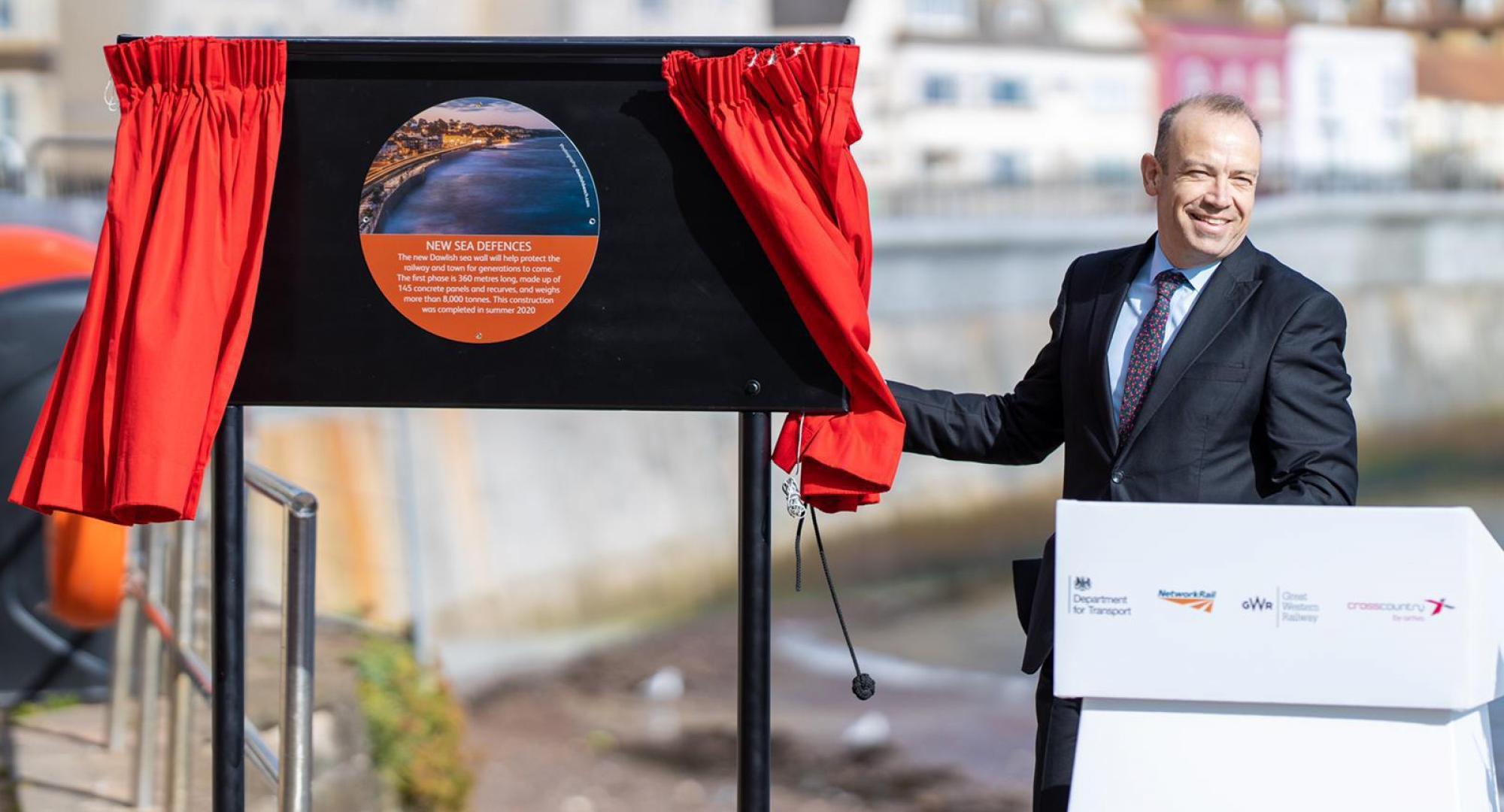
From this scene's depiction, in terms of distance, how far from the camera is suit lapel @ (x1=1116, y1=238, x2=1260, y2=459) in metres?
2.33

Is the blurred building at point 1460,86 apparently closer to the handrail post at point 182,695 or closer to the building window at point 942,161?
the building window at point 942,161

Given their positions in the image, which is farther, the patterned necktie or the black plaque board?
the black plaque board

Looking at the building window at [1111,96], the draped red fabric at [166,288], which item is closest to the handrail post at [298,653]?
the draped red fabric at [166,288]

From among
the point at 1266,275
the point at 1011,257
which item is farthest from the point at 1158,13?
the point at 1266,275

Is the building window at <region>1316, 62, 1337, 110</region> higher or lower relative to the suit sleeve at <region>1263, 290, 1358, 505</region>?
higher

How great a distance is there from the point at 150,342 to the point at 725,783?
35.8 ft

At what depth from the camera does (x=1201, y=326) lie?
2.34 metres

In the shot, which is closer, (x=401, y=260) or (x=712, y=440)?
(x=401, y=260)

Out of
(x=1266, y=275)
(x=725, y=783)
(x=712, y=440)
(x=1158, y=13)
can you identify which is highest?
(x=1158, y=13)

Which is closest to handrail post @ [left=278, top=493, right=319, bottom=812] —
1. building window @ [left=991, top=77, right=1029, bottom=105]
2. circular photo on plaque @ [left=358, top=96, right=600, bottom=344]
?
circular photo on plaque @ [left=358, top=96, right=600, bottom=344]

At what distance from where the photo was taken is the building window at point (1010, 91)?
103 ft

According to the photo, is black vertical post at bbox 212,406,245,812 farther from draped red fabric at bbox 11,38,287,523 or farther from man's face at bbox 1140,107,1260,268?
man's face at bbox 1140,107,1260,268

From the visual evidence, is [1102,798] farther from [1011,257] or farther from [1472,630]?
[1011,257]

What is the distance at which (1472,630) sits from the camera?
79.0 inches
